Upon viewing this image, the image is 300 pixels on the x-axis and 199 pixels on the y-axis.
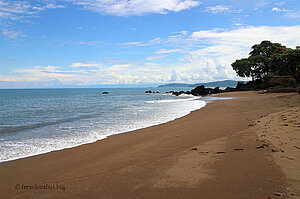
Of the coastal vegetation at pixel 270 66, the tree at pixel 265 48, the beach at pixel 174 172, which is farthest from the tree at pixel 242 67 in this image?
the beach at pixel 174 172

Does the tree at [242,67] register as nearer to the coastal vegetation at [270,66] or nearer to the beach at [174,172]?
the coastal vegetation at [270,66]

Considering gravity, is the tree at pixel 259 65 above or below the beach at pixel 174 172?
above

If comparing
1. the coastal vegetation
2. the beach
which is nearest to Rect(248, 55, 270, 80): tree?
the coastal vegetation

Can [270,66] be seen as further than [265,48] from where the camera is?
No

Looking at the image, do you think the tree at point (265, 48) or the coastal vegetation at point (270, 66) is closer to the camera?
the coastal vegetation at point (270, 66)

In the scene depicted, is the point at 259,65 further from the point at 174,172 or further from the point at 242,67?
the point at 174,172

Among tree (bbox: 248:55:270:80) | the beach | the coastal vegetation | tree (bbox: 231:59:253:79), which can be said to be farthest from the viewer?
tree (bbox: 231:59:253:79)

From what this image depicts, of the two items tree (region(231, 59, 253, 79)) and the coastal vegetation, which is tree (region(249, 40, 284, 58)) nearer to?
the coastal vegetation

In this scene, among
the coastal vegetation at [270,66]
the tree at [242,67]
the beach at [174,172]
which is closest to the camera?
the beach at [174,172]

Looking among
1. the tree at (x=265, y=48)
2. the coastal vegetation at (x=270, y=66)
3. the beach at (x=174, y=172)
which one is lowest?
the beach at (x=174, y=172)

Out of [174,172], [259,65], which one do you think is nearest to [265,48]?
[259,65]

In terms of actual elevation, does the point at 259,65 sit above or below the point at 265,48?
Result: below

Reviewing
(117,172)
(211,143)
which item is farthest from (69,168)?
(211,143)

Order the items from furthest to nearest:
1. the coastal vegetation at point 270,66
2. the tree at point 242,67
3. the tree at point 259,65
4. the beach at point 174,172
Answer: the tree at point 242,67 < the tree at point 259,65 < the coastal vegetation at point 270,66 < the beach at point 174,172
